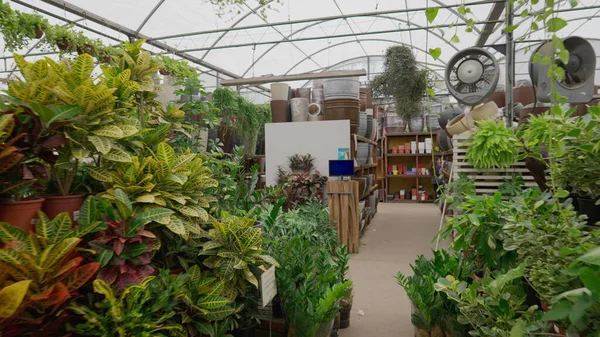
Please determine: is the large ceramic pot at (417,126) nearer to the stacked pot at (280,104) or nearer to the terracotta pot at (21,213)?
the stacked pot at (280,104)

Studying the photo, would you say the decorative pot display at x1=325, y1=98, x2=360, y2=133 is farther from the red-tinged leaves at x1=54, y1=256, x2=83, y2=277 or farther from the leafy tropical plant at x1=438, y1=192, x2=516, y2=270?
the red-tinged leaves at x1=54, y1=256, x2=83, y2=277

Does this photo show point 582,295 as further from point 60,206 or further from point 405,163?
point 405,163

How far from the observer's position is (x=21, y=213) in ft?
3.68

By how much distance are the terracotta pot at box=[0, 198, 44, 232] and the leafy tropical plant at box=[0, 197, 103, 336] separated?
41 millimetres

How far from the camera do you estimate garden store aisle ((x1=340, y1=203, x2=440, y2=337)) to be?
243 centimetres

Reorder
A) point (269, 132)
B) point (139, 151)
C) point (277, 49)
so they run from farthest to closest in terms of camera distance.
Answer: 1. point (277, 49)
2. point (269, 132)
3. point (139, 151)

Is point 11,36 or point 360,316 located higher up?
point 11,36

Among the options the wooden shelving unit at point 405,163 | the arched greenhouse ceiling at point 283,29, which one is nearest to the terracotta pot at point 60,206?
the arched greenhouse ceiling at point 283,29

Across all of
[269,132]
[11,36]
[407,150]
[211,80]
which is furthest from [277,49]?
[11,36]

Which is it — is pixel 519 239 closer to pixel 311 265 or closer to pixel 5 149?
pixel 311 265

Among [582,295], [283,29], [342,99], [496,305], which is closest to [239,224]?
[496,305]

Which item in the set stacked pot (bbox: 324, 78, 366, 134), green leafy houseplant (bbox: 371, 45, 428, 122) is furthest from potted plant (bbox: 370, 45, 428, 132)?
stacked pot (bbox: 324, 78, 366, 134)

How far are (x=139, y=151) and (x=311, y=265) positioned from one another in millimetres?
1050

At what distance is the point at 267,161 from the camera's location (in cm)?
507
